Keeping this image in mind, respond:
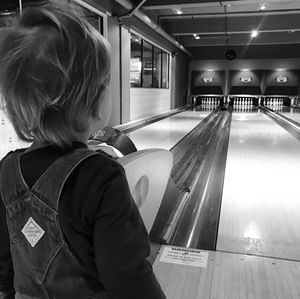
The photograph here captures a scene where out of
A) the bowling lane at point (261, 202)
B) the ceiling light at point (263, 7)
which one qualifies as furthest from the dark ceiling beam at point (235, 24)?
the bowling lane at point (261, 202)

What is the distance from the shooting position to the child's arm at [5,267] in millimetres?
745

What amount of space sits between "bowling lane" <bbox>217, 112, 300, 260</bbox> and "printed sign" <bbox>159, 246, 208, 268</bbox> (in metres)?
0.17

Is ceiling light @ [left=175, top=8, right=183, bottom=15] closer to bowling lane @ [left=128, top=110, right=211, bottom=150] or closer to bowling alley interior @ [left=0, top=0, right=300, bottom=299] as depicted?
bowling alley interior @ [left=0, top=0, right=300, bottom=299]

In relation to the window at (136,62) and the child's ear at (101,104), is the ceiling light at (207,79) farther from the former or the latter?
the child's ear at (101,104)

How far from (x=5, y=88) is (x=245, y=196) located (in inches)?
102

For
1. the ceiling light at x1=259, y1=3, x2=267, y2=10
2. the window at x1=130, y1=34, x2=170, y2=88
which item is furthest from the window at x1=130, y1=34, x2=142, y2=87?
the ceiling light at x1=259, y1=3, x2=267, y2=10

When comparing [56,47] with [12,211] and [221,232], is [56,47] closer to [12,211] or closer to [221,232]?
[12,211]

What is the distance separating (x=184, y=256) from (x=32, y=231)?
1.29 m

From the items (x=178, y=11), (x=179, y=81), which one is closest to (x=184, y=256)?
(x=178, y=11)

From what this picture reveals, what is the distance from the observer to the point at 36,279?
26.2 inches

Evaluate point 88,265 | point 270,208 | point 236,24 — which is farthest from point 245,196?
point 236,24

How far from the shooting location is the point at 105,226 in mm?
593

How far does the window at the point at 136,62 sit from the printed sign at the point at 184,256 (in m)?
7.06

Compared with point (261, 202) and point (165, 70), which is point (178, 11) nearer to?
point (165, 70)
